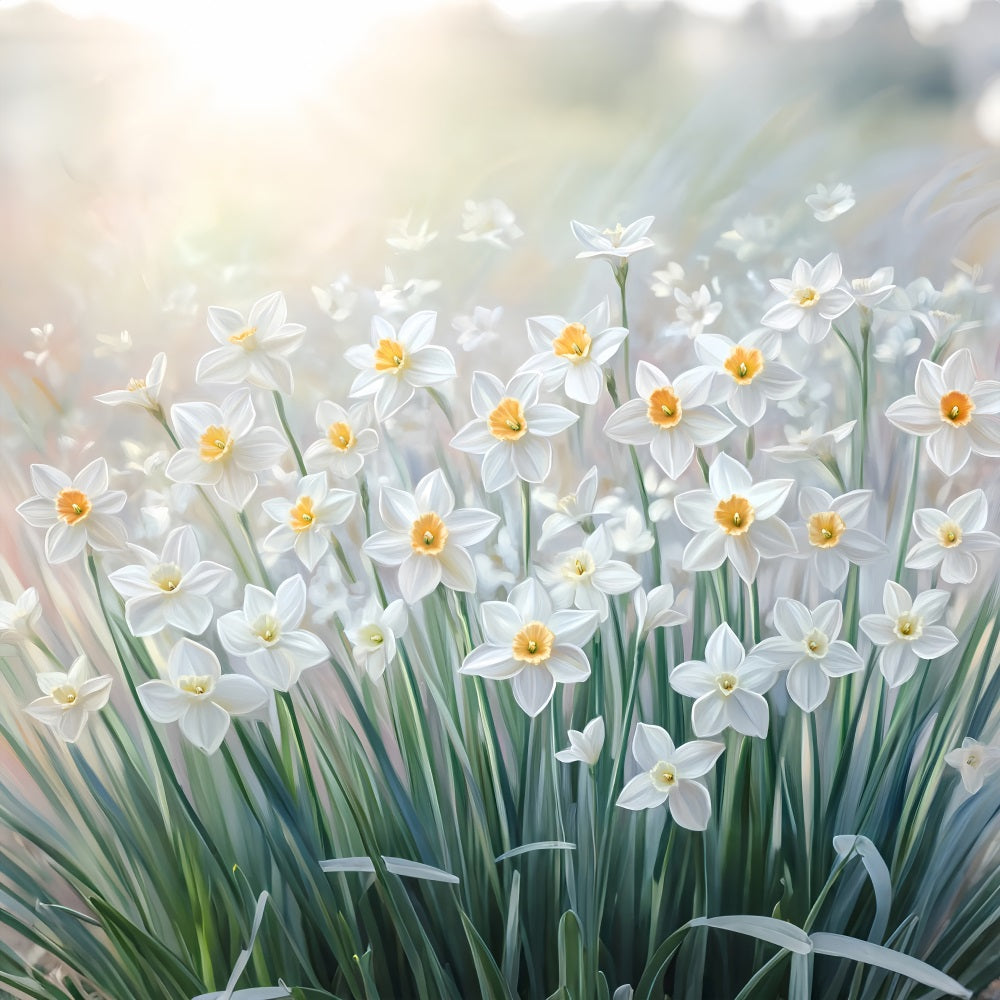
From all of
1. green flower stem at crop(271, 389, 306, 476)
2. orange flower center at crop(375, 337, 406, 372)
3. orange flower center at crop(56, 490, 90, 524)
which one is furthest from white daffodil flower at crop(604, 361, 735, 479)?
orange flower center at crop(56, 490, 90, 524)

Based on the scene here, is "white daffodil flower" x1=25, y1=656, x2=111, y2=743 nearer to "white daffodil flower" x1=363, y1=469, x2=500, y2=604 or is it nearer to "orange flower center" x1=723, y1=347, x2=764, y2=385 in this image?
"white daffodil flower" x1=363, y1=469, x2=500, y2=604

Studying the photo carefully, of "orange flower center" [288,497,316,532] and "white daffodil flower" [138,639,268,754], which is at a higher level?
"orange flower center" [288,497,316,532]

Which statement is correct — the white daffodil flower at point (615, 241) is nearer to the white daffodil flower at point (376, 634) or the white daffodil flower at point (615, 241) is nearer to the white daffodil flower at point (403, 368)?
the white daffodil flower at point (403, 368)

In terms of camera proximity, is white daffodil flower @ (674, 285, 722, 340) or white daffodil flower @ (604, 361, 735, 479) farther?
white daffodil flower @ (674, 285, 722, 340)

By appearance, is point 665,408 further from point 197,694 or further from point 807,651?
point 197,694

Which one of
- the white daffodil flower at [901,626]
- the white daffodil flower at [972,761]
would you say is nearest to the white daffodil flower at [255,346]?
the white daffodil flower at [901,626]

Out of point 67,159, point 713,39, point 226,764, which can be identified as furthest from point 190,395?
point 713,39

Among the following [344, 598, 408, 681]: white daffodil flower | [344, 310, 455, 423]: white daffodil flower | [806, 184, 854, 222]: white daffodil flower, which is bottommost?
[344, 598, 408, 681]: white daffodil flower
